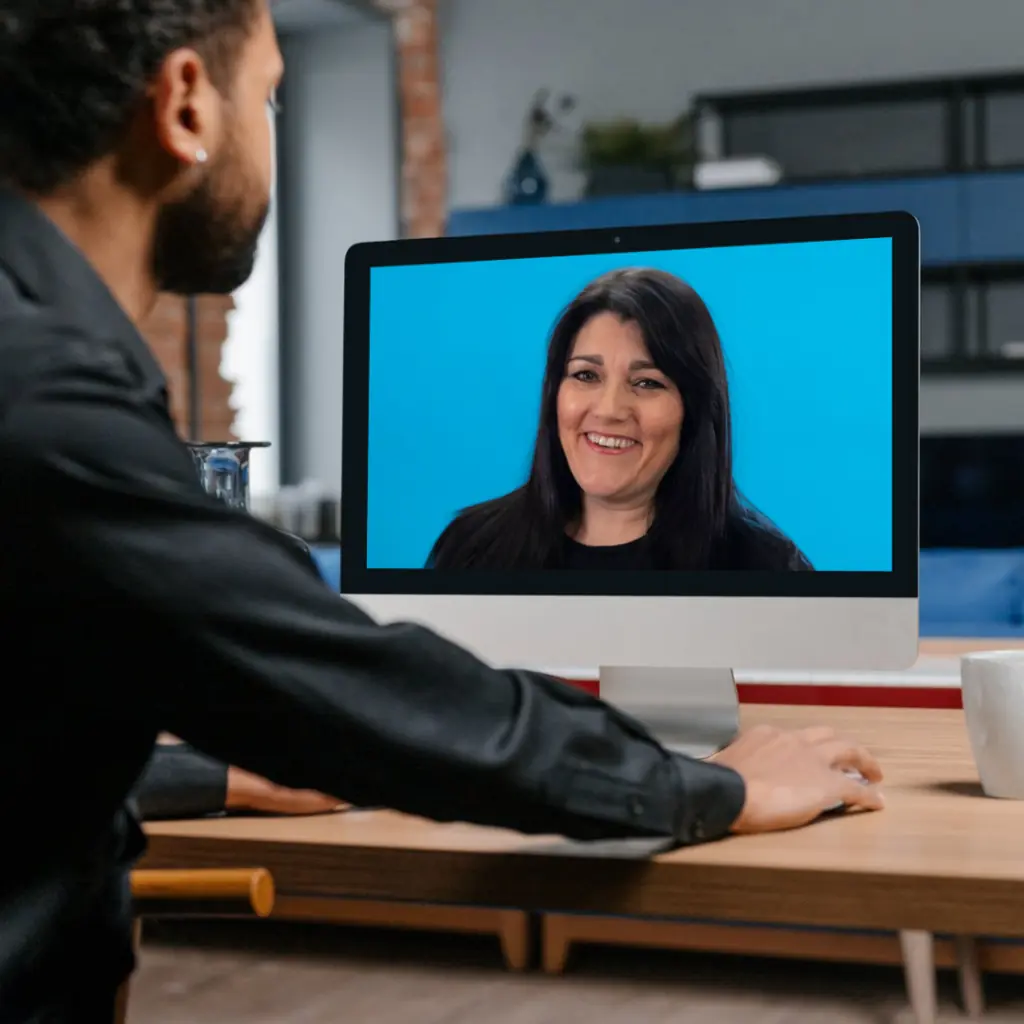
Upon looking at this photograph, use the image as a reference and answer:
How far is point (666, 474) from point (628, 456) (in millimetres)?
36

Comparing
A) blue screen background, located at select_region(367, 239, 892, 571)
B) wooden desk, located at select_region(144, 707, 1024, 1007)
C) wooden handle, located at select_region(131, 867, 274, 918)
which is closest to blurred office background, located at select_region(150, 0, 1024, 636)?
blue screen background, located at select_region(367, 239, 892, 571)

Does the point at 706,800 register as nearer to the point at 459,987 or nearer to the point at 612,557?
the point at 612,557

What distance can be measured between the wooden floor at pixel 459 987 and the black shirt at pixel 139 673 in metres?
1.06

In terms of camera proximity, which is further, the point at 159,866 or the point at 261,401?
the point at 261,401

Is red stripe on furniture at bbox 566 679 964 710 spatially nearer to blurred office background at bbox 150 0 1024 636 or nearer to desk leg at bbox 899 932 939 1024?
desk leg at bbox 899 932 939 1024

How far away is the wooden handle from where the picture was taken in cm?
73

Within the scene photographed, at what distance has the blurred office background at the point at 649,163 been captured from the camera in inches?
209

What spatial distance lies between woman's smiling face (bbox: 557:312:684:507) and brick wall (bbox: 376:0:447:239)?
16.6 feet

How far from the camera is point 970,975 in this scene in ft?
5.50

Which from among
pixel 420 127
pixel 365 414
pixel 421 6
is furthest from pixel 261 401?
pixel 365 414

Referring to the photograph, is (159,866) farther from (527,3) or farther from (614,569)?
(527,3)

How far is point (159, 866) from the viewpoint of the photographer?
93cm

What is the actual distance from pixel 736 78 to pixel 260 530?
5.58 m

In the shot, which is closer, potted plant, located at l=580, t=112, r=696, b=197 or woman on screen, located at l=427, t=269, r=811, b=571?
woman on screen, located at l=427, t=269, r=811, b=571
